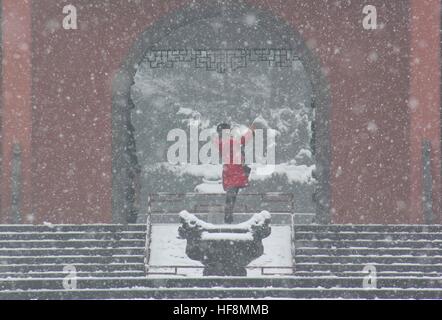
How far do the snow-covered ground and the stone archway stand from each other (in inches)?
33.0

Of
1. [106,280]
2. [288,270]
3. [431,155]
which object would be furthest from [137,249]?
[431,155]

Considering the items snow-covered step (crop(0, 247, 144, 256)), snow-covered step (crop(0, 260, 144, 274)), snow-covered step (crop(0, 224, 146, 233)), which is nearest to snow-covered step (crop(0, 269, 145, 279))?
snow-covered step (crop(0, 260, 144, 274))

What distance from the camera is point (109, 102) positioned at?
15.9 m

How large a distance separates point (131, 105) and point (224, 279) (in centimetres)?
435

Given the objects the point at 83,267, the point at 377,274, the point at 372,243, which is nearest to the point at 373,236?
the point at 372,243

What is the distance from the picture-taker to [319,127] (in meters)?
15.8

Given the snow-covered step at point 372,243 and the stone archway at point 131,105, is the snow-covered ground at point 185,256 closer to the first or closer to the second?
the snow-covered step at point 372,243

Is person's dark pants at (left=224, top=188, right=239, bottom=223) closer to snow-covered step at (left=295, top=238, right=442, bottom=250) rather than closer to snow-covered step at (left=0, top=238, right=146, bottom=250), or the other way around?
snow-covered step at (left=295, top=238, right=442, bottom=250)

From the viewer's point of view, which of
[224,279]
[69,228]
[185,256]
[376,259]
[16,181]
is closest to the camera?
[224,279]

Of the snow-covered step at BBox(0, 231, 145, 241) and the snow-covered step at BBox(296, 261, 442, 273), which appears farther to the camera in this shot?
the snow-covered step at BBox(0, 231, 145, 241)

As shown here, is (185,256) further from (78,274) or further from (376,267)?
(376,267)

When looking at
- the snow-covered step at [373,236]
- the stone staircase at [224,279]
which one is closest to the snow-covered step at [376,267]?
the stone staircase at [224,279]

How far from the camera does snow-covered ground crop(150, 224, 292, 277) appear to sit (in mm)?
14547

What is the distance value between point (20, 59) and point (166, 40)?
6495 mm
